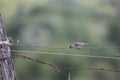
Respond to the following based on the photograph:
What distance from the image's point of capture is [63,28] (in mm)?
3086

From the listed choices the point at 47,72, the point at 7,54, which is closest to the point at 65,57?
the point at 47,72

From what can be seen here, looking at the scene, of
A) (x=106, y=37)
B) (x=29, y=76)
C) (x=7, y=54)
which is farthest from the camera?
(x=106, y=37)

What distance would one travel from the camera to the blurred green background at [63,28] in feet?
9.42

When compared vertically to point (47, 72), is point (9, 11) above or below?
above

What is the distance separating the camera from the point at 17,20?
3.10 m

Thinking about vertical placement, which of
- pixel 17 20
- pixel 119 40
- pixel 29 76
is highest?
pixel 17 20

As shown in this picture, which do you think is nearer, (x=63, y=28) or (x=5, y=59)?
(x=5, y=59)

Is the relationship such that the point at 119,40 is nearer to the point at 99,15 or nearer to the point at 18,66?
the point at 99,15

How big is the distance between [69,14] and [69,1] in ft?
0.44

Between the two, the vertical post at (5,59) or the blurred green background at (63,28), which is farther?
the blurred green background at (63,28)

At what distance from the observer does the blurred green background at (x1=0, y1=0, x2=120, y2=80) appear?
2871mm

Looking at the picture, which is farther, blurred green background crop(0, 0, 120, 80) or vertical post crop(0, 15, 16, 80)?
blurred green background crop(0, 0, 120, 80)

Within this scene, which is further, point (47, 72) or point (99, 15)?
point (99, 15)

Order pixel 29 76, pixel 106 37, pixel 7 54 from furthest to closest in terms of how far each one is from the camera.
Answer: pixel 106 37, pixel 29 76, pixel 7 54
